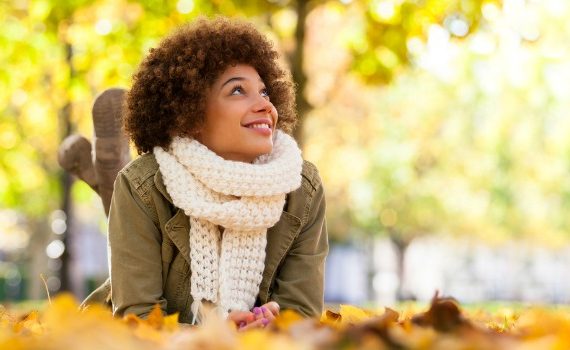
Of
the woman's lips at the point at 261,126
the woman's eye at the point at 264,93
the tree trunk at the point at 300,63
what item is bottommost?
the woman's lips at the point at 261,126

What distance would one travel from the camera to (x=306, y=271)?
356cm

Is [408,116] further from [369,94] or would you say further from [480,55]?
[480,55]

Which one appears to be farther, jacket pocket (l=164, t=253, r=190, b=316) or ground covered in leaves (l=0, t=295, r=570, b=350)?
jacket pocket (l=164, t=253, r=190, b=316)

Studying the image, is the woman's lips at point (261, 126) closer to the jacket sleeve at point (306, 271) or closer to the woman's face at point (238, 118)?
the woman's face at point (238, 118)

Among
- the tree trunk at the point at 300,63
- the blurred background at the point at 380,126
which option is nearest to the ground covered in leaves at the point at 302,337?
the blurred background at the point at 380,126

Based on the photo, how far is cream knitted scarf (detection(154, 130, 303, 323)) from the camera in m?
3.37

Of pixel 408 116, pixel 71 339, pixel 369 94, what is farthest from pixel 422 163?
pixel 71 339

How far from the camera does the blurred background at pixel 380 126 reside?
28.1ft

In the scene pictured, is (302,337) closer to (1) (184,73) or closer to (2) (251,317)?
(2) (251,317)

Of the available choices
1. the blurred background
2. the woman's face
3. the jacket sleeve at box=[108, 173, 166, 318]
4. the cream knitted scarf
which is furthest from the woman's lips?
the blurred background

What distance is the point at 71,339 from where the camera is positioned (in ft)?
4.82

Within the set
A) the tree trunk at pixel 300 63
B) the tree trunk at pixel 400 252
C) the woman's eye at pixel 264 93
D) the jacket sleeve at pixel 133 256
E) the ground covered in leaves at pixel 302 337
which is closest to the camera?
the ground covered in leaves at pixel 302 337

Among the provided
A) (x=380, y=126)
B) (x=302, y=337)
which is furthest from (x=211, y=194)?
(x=380, y=126)

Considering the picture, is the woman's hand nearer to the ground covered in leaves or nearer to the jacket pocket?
the jacket pocket
